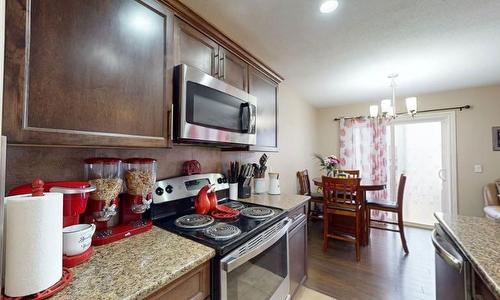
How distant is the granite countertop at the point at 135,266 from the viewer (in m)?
0.63

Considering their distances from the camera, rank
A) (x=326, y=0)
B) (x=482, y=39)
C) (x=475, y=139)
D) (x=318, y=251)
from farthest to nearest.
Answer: (x=475, y=139) → (x=318, y=251) → (x=482, y=39) → (x=326, y=0)

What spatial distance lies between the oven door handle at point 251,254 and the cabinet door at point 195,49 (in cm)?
105

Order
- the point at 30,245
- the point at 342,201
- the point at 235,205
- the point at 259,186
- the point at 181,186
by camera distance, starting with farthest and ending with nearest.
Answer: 1. the point at 342,201
2. the point at 259,186
3. the point at 235,205
4. the point at 181,186
5. the point at 30,245

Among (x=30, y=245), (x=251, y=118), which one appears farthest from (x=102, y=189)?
(x=251, y=118)

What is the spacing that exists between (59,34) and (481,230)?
202 cm

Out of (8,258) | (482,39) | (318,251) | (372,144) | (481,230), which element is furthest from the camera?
(372,144)

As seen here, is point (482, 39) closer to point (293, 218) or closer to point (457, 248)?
point (457, 248)

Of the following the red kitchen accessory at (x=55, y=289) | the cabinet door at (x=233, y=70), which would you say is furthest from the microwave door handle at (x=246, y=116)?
the red kitchen accessory at (x=55, y=289)

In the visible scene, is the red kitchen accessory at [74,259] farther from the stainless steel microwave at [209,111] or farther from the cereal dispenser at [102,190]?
the stainless steel microwave at [209,111]

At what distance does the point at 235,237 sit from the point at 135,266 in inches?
17.5

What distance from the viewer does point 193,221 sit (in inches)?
48.2

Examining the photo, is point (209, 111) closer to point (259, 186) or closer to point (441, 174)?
point (259, 186)

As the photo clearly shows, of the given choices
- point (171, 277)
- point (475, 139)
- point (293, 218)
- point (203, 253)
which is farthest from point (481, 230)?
point (475, 139)

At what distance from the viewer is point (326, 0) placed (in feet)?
4.66
